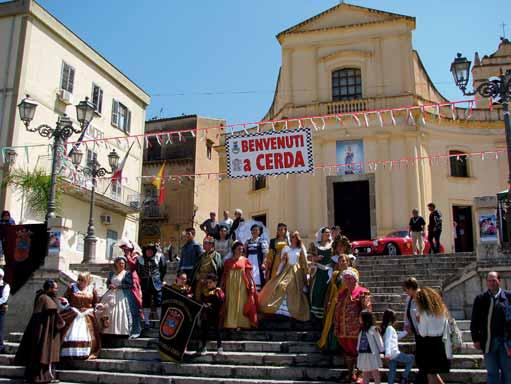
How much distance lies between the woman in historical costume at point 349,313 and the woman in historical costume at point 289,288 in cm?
152

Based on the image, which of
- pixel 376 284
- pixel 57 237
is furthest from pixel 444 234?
pixel 57 237

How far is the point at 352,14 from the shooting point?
2547 cm

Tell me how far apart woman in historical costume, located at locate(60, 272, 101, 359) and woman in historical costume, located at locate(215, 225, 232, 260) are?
2774 millimetres

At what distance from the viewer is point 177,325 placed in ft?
28.5

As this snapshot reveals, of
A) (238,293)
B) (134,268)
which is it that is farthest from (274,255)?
(134,268)

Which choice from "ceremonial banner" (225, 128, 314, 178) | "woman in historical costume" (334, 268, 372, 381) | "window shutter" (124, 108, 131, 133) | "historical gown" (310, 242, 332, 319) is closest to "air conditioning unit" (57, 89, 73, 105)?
"window shutter" (124, 108, 131, 133)

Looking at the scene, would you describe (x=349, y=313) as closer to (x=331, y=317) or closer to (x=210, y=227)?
(x=331, y=317)

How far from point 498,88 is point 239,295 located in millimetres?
6726

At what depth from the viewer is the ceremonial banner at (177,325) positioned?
8617 mm

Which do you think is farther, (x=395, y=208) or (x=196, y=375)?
(x=395, y=208)

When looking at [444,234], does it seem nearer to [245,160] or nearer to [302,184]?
[302,184]

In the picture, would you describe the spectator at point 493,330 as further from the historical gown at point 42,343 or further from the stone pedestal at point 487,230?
the historical gown at point 42,343

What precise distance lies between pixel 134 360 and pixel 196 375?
1214 mm

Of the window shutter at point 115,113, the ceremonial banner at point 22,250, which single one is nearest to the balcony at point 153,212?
the window shutter at point 115,113
